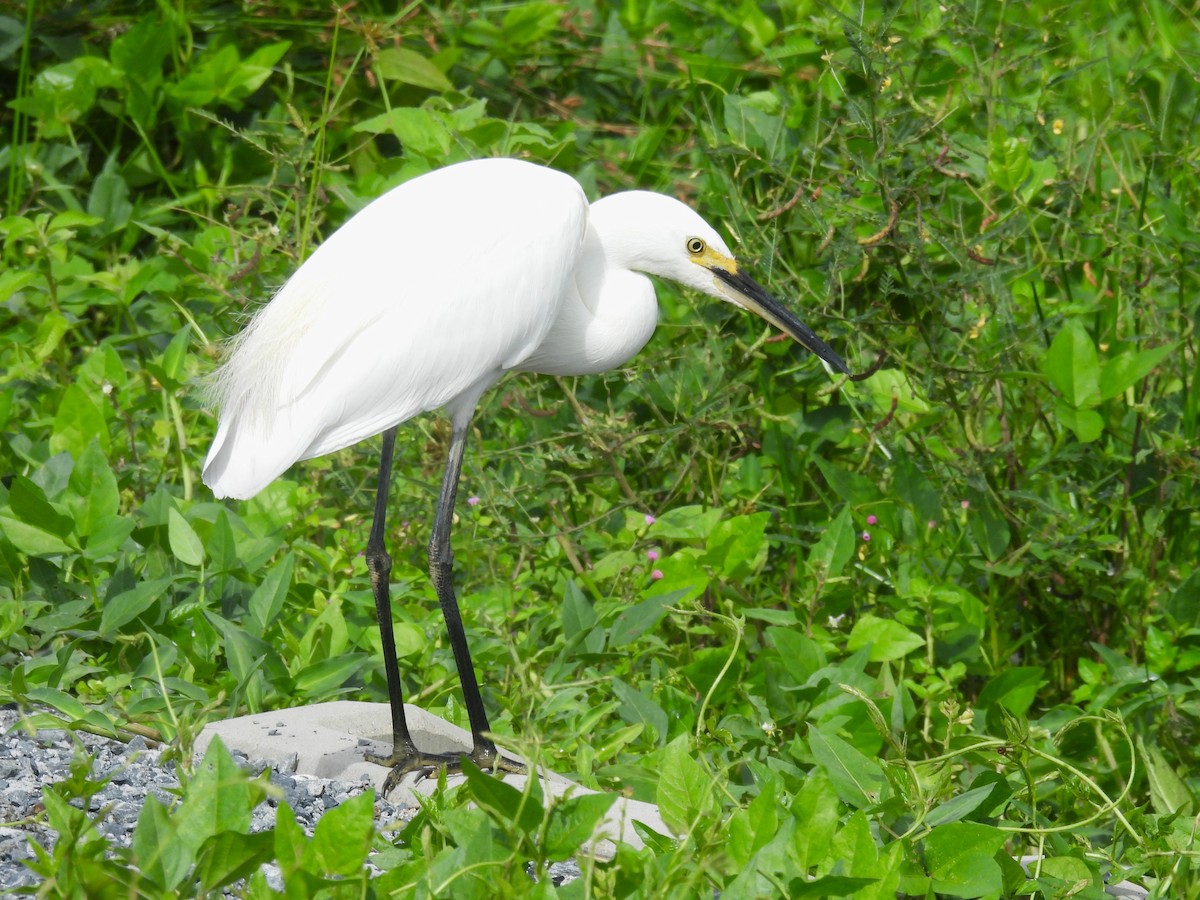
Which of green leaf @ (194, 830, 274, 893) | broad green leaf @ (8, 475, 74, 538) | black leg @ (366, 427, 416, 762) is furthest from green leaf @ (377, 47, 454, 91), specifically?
green leaf @ (194, 830, 274, 893)

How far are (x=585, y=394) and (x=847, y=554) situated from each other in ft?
3.15

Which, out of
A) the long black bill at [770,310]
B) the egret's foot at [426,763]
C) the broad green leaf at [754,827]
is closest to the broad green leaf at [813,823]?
the broad green leaf at [754,827]

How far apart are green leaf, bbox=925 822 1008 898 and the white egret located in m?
0.90

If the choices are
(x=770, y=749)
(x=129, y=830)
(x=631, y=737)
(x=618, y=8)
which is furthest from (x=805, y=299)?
(x=618, y=8)

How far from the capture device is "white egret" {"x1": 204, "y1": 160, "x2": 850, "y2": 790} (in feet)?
8.55

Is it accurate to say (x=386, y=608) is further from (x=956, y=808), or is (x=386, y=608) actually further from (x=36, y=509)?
(x=956, y=808)

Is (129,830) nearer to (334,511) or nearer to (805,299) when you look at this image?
(334,511)

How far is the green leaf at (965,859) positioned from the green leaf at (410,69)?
312cm

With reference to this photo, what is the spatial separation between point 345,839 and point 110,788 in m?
0.65

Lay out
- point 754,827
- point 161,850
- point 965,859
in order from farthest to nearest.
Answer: point 965,859 → point 754,827 → point 161,850

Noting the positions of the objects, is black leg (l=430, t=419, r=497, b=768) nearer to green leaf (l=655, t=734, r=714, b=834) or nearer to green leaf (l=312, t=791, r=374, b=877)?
green leaf (l=655, t=734, r=714, b=834)

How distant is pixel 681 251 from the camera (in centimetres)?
291

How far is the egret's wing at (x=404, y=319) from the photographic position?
2.61 m

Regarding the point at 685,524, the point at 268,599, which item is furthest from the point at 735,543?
the point at 268,599
